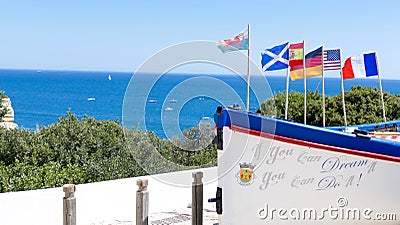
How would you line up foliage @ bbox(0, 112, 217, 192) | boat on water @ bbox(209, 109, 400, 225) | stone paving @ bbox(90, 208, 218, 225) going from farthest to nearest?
foliage @ bbox(0, 112, 217, 192), stone paving @ bbox(90, 208, 218, 225), boat on water @ bbox(209, 109, 400, 225)

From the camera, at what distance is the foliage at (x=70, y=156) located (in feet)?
25.2

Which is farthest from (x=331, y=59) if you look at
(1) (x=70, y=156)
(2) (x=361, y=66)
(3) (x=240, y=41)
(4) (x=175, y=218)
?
(1) (x=70, y=156)

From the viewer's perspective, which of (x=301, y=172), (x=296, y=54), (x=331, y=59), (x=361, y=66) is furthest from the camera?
(x=361, y=66)

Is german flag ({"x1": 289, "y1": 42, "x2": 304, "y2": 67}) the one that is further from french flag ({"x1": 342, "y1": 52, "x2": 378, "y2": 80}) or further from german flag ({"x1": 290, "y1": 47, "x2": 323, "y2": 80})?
french flag ({"x1": 342, "y1": 52, "x2": 378, "y2": 80})

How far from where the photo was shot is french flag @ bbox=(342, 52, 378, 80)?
976 centimetres

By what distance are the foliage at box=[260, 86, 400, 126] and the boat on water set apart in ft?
27.0

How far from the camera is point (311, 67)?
29.4 feet

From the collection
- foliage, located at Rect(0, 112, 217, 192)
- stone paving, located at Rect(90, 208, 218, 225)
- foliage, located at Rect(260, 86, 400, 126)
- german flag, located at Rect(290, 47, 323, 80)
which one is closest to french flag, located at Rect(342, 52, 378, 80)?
german flag, located at Rect(290, 47, 323, 80)

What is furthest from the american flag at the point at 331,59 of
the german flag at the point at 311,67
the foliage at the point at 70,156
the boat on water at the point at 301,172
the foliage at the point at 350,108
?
the foliage at the point at 350,108

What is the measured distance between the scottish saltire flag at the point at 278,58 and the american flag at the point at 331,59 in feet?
4.52

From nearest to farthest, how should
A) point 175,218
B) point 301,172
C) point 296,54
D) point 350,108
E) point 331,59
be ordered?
point 301,172 < point 175,218 < point 296,54 < point 331,59 < point 350,108

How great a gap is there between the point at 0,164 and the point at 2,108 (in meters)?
4.56

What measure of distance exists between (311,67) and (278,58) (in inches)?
54.4

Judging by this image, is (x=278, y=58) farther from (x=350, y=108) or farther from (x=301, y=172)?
(x=350, y=108)
